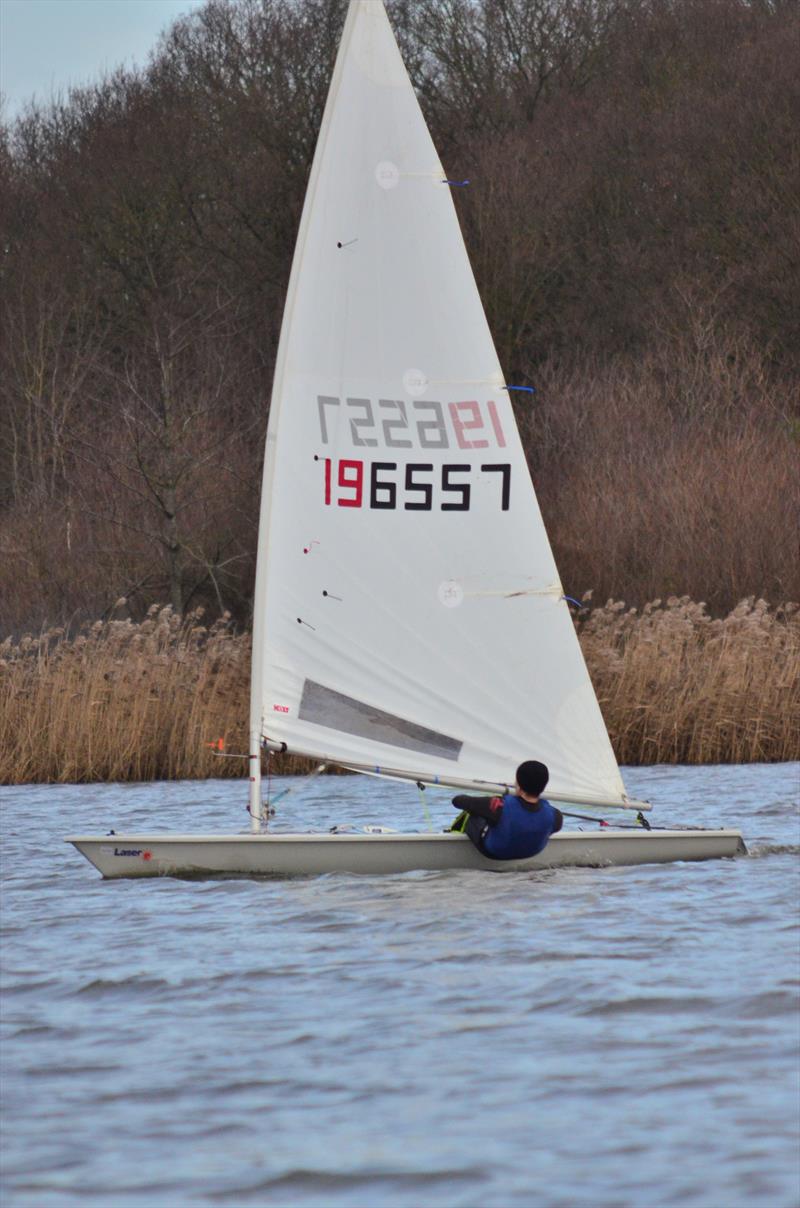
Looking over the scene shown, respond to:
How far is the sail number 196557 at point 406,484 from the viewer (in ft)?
33.0

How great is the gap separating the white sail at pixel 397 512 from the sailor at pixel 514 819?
433mm

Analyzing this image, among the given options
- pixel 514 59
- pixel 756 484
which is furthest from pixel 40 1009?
pixel 514 59

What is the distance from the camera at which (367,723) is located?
32.9 ft

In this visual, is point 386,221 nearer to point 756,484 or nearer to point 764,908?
point 764,908

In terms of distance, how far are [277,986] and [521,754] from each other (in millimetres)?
2872

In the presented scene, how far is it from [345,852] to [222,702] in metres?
5.84

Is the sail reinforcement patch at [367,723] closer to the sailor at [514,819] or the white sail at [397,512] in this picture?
the white sail at [397,512]

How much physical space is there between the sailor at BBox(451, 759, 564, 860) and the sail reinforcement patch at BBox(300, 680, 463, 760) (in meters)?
0.49

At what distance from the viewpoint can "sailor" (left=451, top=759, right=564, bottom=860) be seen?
956cm

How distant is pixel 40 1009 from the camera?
736 cm

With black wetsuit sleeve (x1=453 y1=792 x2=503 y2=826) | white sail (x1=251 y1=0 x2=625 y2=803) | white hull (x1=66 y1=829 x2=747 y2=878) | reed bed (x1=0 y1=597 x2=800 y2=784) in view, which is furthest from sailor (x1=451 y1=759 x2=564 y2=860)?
reed bed (x1=0 y1=597 x2=800 y2=784)

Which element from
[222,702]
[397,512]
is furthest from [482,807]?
[222,702]

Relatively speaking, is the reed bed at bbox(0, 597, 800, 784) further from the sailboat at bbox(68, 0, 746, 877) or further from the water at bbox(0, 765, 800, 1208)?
the sailboat at bbox(68, 0, 746, 877)

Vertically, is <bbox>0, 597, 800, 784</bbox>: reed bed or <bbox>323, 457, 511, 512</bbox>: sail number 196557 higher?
<bbox>323, 457, 511, 512</bbox>: sail number 196557
